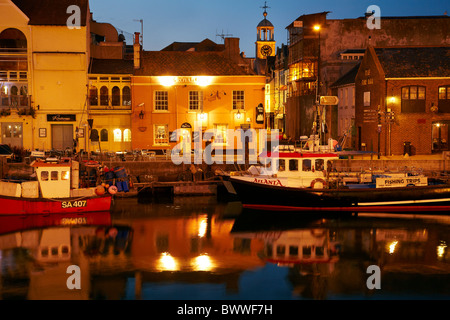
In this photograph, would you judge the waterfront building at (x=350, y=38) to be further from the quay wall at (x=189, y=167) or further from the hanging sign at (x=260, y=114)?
the quay wall at (x=189, y=167)

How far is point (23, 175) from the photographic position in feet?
112

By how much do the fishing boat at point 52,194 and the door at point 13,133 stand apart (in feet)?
47.9

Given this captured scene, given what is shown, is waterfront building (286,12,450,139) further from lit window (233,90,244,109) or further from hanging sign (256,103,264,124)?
lit window (233,90,244,109)

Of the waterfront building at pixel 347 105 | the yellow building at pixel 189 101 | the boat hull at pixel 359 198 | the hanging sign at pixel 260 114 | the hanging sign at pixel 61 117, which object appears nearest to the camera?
the boat hull at pixel 359 198

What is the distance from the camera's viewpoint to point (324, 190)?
1124 inches

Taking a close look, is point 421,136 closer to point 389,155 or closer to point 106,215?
point 389,155

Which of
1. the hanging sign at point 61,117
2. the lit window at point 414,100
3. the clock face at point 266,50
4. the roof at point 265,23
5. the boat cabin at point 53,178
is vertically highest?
the roof at point 265,23

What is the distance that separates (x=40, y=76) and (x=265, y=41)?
1924 inches

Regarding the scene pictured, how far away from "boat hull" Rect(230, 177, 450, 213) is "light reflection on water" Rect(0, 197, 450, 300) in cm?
96

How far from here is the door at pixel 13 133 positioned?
139 ft

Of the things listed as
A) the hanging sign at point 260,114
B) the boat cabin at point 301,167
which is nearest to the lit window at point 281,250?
the boat cabin at point 301,167

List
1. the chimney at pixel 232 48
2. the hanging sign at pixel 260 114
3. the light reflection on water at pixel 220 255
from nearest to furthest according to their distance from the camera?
the light reflection on water at pixel 220 255, the hanging sign at pixel 260 114, the chimney at pixel 232 48

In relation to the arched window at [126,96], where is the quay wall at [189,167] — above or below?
below
